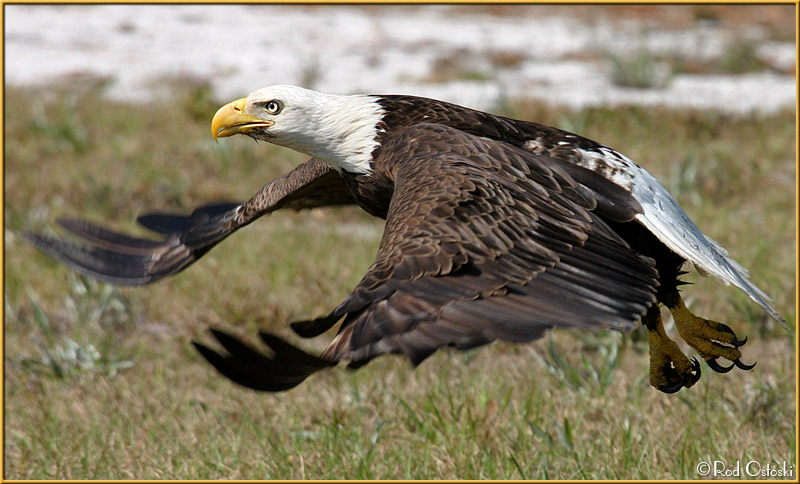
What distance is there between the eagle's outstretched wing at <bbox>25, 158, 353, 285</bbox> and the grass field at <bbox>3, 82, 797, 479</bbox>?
25.1 inches

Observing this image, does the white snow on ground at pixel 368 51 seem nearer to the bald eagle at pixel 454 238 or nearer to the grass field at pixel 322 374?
the grass field at pixel 322 374

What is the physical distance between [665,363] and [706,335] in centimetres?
23

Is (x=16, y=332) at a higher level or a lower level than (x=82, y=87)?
lower

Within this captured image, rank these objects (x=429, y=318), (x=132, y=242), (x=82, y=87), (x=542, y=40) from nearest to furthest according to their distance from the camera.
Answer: (x=429, y=318)
(x=132, y=242)
(x=82, y=87)
(x=542, y=40)

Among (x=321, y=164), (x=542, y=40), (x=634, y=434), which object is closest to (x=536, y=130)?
(x=321, y=164)

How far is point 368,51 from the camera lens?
12.0 m

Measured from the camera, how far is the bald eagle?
10.2 feet

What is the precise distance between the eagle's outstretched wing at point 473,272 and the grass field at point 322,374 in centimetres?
90

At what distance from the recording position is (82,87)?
11.2m

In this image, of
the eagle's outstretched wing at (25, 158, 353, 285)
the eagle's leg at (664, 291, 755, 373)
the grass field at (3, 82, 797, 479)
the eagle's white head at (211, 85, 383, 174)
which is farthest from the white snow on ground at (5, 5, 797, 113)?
the eagle's leg at (664, 291, 755, 373)

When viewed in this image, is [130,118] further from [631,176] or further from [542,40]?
[631,176]

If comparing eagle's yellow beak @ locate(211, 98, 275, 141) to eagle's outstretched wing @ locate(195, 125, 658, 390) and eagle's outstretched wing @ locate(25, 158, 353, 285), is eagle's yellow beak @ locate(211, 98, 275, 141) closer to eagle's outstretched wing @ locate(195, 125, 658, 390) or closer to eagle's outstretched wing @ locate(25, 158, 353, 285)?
eagle's outstretched wing @ locate(25, 158, 353, 285)

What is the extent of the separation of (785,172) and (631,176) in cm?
473

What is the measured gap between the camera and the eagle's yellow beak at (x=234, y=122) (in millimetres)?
4680
